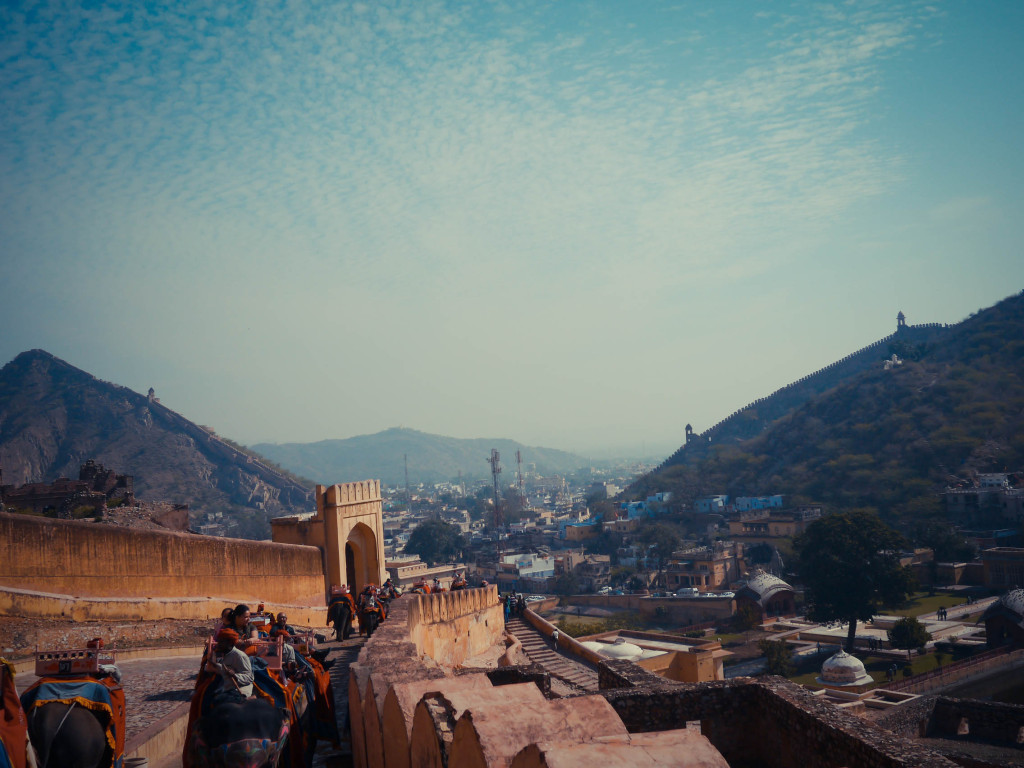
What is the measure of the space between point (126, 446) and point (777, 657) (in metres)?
71.0

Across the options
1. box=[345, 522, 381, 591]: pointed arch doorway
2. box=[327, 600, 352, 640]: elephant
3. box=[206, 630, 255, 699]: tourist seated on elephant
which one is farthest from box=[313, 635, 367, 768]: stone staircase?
box=[345, 522, 381, 591]: pointed arch doorway

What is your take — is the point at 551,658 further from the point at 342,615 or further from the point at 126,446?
the point at 126,446

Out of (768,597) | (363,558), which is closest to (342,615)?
(363,558)

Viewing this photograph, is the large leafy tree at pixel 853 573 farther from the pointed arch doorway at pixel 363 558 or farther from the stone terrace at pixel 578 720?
the stone terrace at pixel 578 720

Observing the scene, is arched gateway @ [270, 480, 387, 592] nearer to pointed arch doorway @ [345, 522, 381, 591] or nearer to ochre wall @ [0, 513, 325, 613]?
pointed arch doorway @ [345, 522, 381, 591]

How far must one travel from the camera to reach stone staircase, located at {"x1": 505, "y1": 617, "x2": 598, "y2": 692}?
14.2 m

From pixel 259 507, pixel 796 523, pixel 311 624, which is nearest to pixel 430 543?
pixel 259 507

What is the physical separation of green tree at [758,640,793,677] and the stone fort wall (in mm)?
21935

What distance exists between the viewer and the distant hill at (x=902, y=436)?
60.2 meters

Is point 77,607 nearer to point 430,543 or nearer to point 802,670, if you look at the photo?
point 802,670

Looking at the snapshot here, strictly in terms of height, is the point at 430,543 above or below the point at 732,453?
below

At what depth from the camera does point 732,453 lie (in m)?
89.6

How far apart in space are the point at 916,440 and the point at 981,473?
8628 millimetres

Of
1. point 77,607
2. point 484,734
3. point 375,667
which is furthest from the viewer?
point 77,607
